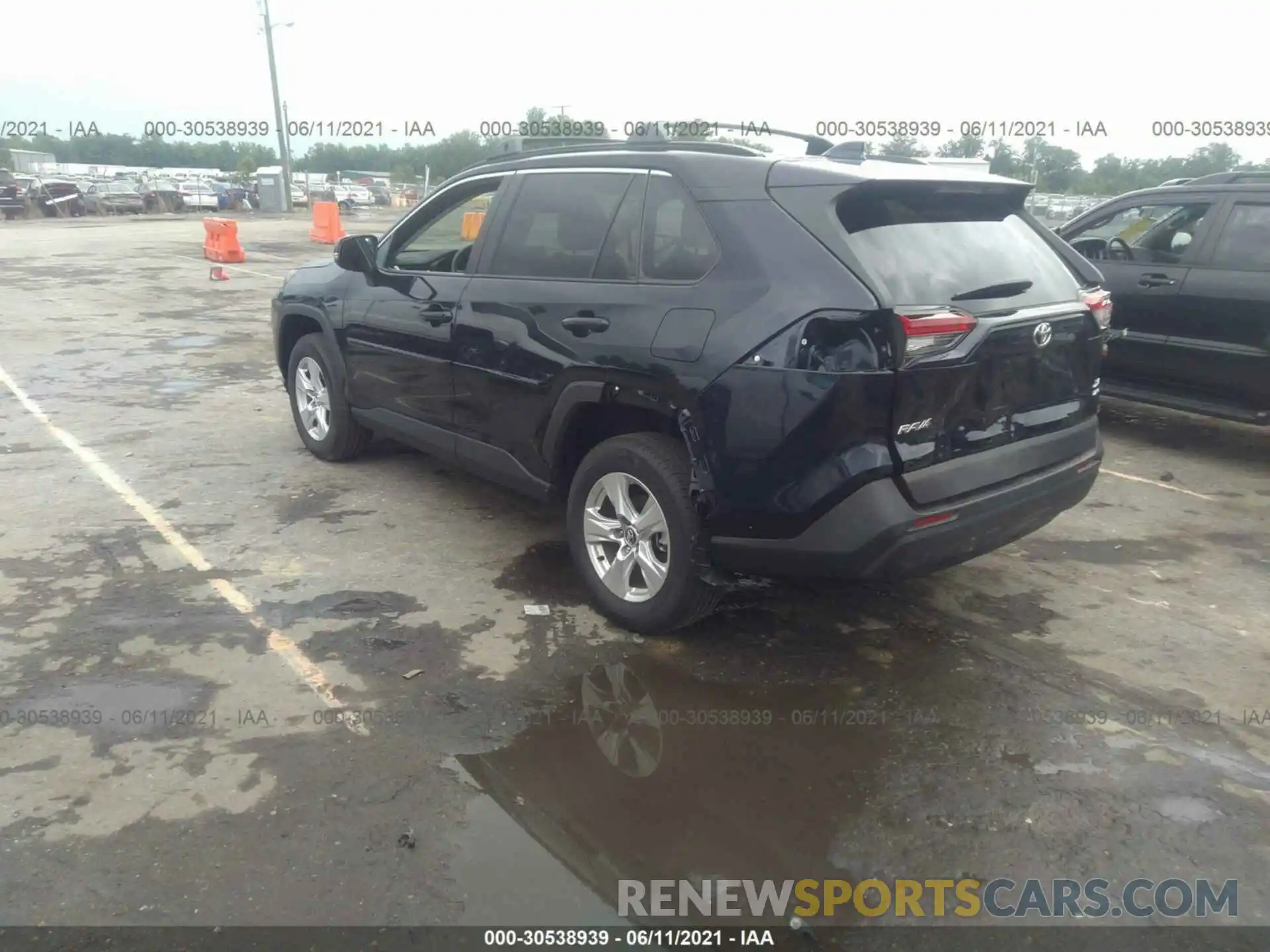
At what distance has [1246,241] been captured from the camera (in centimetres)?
648

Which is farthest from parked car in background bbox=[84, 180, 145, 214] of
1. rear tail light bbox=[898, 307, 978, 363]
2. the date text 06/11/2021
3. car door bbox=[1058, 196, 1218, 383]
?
the date text 06/11/2021

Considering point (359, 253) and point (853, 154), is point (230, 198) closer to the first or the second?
point (359, 253)

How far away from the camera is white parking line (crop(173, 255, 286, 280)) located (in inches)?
650

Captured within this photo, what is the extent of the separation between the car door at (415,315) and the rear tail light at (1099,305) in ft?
8.93

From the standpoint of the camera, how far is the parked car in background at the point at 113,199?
35.5 metres

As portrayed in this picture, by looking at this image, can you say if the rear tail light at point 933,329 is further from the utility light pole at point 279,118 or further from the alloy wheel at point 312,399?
the utility light pole at point 279,118

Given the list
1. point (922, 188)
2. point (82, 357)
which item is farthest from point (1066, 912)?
point (82, 357)

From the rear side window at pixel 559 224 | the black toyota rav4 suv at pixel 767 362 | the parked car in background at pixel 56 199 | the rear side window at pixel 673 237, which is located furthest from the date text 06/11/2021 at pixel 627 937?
the parked car in background at pixel 56 199

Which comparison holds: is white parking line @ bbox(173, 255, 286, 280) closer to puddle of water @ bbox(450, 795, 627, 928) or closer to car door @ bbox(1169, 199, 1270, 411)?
car door @ bbox(1169, 199, 1270, 411)

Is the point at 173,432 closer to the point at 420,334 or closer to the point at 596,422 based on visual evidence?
the point at 420,334

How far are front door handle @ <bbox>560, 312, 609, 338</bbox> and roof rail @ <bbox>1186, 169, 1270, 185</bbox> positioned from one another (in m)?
5.12

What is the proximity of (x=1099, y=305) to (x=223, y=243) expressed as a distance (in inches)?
696

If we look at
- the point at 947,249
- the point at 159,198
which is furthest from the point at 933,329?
the point at 159,198

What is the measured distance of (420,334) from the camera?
5012mm
